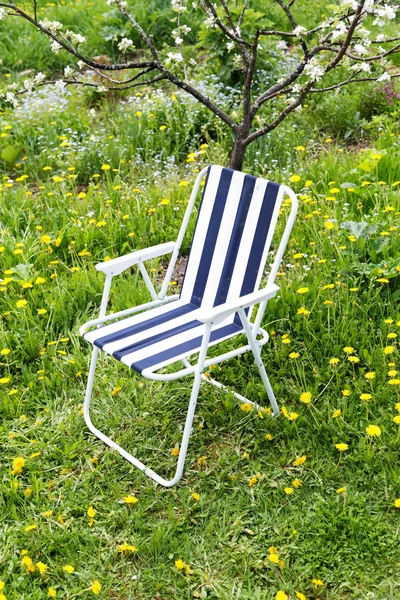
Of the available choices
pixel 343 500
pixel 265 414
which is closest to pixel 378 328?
pixel 265 414

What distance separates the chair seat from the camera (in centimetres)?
272

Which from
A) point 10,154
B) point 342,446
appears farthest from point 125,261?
point 10,154

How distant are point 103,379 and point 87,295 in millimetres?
692

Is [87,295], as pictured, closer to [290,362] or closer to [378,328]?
[290,362]

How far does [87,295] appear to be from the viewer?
3885 millimetres

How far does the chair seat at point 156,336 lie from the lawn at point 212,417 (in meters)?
0.37

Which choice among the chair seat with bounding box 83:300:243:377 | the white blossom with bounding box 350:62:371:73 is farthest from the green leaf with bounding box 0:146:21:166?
the white blossom with bounding box 350:62:371:73

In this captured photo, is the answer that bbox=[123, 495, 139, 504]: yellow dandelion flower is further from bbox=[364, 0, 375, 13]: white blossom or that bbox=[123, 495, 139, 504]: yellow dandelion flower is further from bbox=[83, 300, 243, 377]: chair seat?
bbox=[364, 0, 375, 13]: white blossom

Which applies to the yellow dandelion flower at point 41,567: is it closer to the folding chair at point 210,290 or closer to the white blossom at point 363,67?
the folding chair at point 210,290

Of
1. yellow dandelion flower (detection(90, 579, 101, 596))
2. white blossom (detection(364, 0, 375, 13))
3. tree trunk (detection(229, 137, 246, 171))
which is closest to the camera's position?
yellow dandelion flower (detection(90, 579, 101, 596))

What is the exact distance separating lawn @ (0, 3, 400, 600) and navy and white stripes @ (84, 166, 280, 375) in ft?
1.21

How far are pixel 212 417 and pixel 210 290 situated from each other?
0.56 m

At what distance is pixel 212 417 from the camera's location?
10.2ft

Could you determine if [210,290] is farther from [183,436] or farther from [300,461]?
[300,461]
